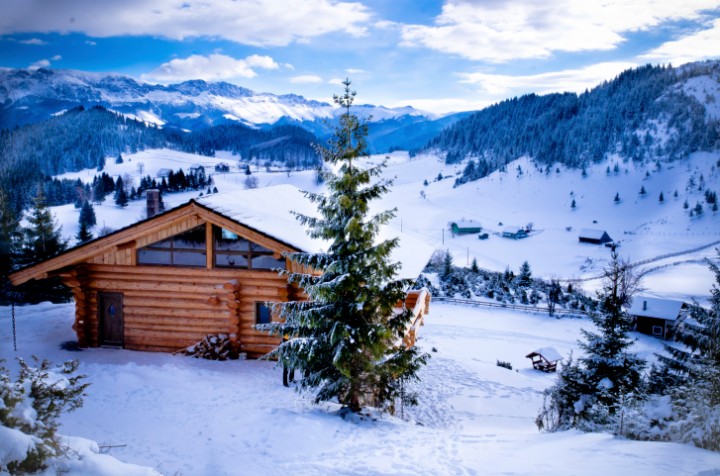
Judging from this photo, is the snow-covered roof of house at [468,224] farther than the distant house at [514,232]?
Yes

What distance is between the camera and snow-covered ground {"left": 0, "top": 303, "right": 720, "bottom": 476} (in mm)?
6473

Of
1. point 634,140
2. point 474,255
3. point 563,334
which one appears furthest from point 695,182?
point 563,334

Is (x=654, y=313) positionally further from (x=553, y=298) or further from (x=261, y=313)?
(x=261, y=313)

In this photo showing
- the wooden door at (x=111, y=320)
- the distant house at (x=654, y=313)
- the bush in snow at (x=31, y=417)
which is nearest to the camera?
the bush in snow at (x=31, y=417)

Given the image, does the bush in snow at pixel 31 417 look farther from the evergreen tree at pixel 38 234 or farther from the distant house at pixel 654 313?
the distant house at pixel 654 313

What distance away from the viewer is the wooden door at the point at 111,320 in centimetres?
1380

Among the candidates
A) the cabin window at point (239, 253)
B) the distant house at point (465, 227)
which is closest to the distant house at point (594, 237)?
the distant house at point (465, 227)

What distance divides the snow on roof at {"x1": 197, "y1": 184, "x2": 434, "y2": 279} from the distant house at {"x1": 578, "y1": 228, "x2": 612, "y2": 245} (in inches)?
3367

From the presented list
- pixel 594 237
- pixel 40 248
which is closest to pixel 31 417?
pixel 40 248

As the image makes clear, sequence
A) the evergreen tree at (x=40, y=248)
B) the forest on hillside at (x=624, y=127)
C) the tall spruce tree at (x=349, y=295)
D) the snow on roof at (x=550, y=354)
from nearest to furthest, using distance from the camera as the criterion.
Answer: the tall spruce tree at (x=349, y=295) → the snow on roof at (x=550, y=354) → the evergreen tree at (x=40, y=248) → the forest on hillside at (x=624, y=127)

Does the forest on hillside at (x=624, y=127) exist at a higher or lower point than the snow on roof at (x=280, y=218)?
higher

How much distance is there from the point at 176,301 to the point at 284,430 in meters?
7.00

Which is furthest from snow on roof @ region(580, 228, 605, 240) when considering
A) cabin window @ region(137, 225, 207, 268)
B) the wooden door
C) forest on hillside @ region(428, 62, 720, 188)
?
the wooden door

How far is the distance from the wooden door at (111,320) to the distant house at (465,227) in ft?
309
